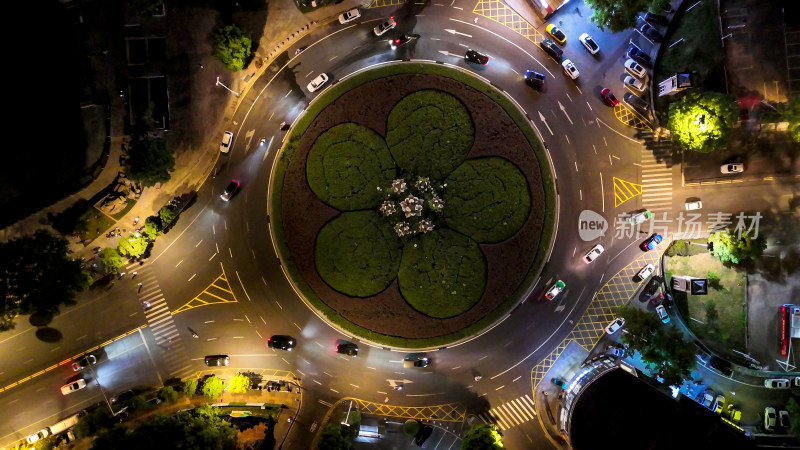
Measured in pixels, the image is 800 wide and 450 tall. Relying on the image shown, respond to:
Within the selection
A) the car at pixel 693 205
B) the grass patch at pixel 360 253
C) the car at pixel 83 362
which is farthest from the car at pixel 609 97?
the car at pixel 83 362

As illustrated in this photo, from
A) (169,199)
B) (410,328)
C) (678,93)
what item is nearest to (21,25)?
(169,199)

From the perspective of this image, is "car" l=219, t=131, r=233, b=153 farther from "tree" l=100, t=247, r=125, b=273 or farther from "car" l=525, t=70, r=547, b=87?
"car" l=525, t=70, r=547, b=87

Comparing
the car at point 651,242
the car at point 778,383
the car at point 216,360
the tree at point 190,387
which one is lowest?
the car at point 778,383

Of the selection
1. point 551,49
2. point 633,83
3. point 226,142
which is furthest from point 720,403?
point 226,142

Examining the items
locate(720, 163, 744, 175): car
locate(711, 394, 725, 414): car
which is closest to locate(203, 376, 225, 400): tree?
locate(711, 394, 725, 414): car

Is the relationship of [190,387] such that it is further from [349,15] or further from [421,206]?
[349,15]

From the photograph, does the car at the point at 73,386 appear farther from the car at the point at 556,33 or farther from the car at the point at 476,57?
the car at the point at 556,33

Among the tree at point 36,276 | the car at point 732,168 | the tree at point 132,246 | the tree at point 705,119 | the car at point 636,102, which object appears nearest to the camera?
the tree at point 36,276
